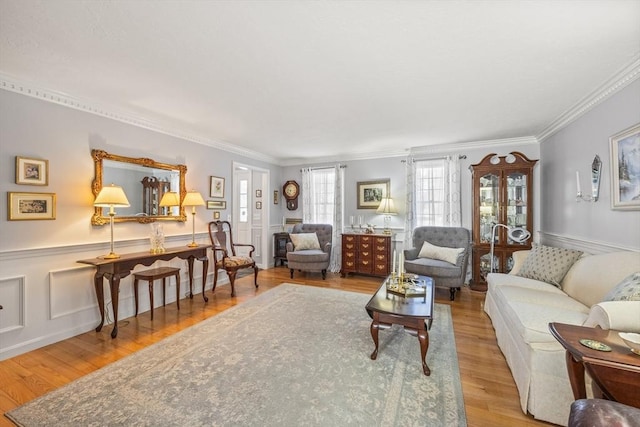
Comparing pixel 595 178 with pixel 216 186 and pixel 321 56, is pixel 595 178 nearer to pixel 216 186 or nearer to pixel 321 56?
pixel 321 56

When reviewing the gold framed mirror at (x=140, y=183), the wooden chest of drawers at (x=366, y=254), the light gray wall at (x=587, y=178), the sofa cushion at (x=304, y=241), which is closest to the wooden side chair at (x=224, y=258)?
the gold framed mirror at (x=140, y=183)

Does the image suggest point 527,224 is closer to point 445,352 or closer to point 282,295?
point 445,352

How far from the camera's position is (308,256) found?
4969mm

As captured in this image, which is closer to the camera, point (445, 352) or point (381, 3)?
point (381, 3)

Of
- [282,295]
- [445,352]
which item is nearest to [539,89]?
[445,352]

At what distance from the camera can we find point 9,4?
1.53 metres

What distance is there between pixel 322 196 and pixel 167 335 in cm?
393

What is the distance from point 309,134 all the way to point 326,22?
2.50 meters

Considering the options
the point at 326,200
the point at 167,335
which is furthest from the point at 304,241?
the point at 167,335

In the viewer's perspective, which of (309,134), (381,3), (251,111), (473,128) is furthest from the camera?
(309,134)

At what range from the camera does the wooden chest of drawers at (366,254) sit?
16.0 ft

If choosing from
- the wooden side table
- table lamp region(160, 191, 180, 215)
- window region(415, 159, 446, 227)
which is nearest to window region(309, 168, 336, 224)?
window region(415, 159, 446, 227)

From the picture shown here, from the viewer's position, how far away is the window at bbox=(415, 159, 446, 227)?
491cm

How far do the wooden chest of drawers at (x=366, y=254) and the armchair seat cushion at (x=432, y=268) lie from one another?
657mm
